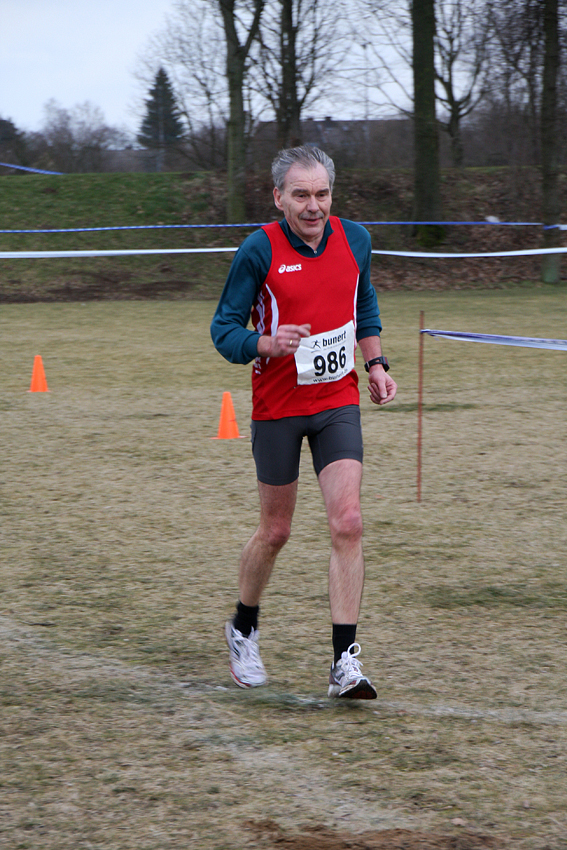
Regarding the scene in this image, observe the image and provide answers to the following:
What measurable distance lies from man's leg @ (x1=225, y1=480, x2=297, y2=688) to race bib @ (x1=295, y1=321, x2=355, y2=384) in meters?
0.41

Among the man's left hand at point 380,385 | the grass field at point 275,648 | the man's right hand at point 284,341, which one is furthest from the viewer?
the man's left hand at point 380,385

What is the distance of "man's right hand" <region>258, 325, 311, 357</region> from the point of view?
3354 mm

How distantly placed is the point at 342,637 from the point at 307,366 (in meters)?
0.97

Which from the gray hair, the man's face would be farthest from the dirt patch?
the gray hair

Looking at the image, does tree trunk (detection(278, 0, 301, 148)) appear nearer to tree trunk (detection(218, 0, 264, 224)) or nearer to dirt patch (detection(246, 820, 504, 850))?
tree trunk (detection(218, 0, 264, 224))

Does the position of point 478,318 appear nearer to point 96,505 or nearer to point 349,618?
point 96,505

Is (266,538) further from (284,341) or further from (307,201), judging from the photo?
(307,201)

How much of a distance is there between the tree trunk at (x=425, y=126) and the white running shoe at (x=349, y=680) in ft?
78.5

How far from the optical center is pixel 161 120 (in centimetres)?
4406

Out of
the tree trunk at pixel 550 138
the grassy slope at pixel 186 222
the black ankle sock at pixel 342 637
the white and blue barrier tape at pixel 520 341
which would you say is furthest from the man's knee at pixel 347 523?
the grassy slope at pixel 186 222

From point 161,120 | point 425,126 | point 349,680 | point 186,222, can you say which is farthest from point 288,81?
point 349,680

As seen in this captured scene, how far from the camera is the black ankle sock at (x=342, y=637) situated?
3605 millimetres

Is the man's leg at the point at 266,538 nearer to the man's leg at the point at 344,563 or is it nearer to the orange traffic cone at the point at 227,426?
the man's leg at the point at 344,563

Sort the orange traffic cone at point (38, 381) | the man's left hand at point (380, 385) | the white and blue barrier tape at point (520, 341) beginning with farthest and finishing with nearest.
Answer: the orange traffic cone at point (38, 381), the white and blue barrier tape at point (520, 341), the man's left hand at point (380, 385)
